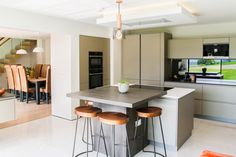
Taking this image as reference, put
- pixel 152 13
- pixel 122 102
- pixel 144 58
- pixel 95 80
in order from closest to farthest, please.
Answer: pixel 122 102, pixel 152 13, pixel 144 58, pixel 95 80

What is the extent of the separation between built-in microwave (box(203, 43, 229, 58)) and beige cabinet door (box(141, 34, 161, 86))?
111 centimetres

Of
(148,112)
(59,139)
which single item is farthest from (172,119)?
(59,139)

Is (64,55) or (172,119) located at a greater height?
(64,55)

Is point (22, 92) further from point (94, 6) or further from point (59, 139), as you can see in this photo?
point (94, 6)

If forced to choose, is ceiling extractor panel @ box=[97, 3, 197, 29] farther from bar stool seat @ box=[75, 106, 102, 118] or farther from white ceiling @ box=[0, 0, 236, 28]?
bar stool seat @ box=[75, 106, 102, 118]

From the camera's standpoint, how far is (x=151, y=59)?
5543mm

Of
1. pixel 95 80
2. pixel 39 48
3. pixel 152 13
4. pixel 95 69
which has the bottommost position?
pixel 95 80

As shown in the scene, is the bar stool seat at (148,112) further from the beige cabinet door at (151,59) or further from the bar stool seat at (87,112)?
the beige cabinet door at (151,59)

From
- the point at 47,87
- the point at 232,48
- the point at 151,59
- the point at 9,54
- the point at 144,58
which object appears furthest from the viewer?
the point at 9,54

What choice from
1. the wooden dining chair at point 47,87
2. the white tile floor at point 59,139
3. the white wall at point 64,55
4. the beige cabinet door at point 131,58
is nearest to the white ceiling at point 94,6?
the white wall at point 64,55

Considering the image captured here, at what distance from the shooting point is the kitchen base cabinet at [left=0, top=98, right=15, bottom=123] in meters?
3.77

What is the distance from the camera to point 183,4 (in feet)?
11.0

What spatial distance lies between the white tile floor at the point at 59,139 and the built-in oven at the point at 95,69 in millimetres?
1306

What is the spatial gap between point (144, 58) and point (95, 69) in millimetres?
1326
